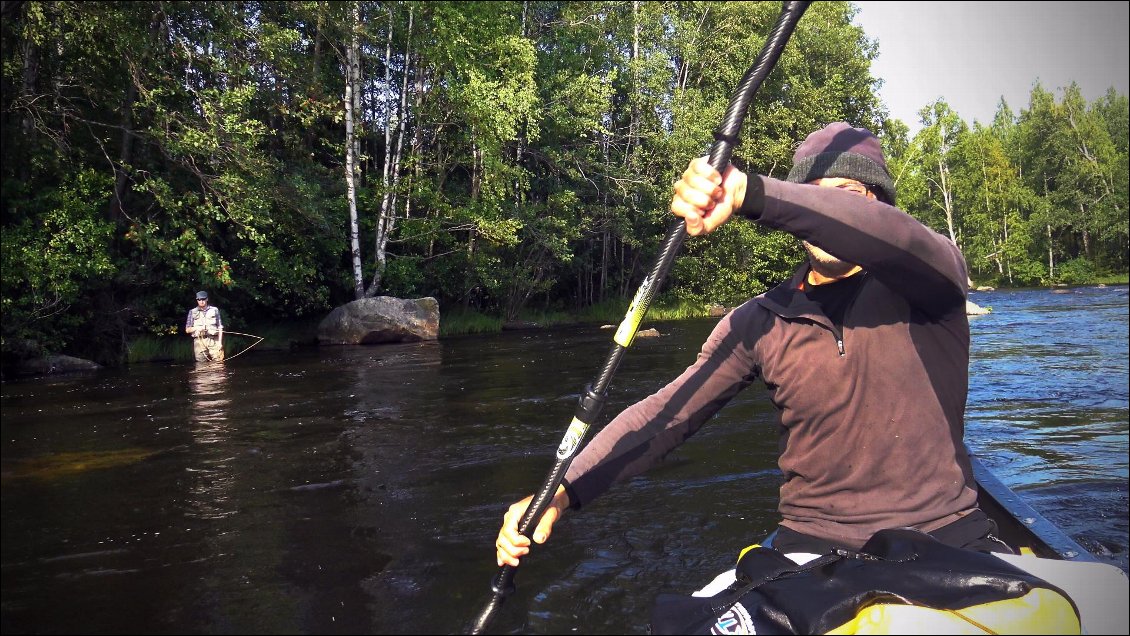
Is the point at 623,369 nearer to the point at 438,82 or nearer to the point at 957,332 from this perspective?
the point at 957,332

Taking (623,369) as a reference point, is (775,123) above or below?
above

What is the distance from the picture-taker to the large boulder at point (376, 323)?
2016cm

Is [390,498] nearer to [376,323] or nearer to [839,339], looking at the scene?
[839,339]

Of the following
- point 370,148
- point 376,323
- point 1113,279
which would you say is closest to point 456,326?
point 376,323

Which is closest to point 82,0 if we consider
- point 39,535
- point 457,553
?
point 39,535

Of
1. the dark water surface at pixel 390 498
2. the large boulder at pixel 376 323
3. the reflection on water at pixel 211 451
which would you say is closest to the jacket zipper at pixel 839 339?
the dark water surface at pixel 390 498

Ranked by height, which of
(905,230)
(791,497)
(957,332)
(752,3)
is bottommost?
(791,497)

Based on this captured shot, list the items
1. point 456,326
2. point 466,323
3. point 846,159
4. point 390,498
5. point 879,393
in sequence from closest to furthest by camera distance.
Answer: point 879,393 < point 846,159 < point 390,498 < point 456,326 < point 466,323

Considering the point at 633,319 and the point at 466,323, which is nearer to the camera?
the point at 633,319

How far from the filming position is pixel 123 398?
12.0 metres

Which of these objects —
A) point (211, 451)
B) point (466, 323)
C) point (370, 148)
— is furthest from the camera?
point (370, 148)

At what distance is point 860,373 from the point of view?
2.45 meters

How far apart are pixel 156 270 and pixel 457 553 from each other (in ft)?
53.9

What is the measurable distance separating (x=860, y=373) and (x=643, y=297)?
0.66m
